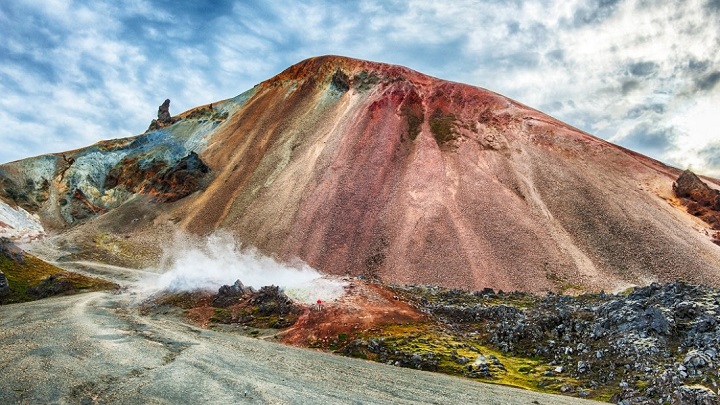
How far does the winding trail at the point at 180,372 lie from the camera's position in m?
16.7

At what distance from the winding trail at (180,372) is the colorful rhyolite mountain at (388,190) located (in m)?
31.9

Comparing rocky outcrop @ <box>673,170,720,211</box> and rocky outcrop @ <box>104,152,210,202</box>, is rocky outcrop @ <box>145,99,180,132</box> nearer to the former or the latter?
rocky outcrop @ <box>104,152,210,202</box>

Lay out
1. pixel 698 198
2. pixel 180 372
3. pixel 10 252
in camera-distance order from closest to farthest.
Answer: pixel 180 372 < pixel 10 252 < pixel 698 198

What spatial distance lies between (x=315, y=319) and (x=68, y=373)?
18.3 meters

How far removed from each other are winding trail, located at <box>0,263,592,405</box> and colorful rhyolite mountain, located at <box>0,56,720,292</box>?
105 ft

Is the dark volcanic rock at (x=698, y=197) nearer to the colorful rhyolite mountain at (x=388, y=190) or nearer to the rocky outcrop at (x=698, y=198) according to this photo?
the rocky outcrop at (x=698, y=198)

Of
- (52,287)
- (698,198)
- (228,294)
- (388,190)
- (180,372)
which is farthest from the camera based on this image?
(388,190)

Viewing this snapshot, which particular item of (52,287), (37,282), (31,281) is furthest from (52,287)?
(31,281)

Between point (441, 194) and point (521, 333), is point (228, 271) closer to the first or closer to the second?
point (521, 333)

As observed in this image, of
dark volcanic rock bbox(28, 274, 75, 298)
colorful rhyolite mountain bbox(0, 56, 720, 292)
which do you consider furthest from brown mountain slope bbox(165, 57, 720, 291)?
dark volcanic rock bbox(28, 274, 75, 298)

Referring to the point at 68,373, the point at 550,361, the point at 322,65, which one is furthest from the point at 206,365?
the point at 322,65

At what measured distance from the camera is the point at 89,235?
79.1m

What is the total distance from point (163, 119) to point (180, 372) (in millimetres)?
121249

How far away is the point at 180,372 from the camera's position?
63.9 feet
